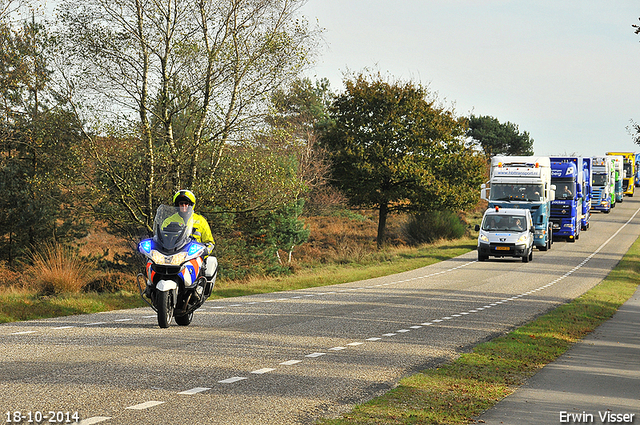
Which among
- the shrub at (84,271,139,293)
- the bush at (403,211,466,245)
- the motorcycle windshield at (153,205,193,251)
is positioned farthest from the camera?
the bush at (403,211,466,245)

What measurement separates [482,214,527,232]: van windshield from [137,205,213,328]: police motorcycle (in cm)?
2279

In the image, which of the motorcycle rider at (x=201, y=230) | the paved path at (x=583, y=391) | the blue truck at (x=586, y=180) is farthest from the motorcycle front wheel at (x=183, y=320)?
the blue truck at (x=586, y=180)

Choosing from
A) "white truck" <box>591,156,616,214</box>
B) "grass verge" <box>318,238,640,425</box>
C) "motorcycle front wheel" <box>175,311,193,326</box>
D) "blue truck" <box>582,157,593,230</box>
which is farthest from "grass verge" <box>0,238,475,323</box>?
"white truck" <box>591,156,616,214</box>

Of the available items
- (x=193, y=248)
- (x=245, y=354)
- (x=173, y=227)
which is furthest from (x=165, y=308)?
(x=245, y=354)

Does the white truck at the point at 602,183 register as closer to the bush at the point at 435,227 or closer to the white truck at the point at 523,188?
the bush at the point at 435,227

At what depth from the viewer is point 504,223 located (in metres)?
32.2

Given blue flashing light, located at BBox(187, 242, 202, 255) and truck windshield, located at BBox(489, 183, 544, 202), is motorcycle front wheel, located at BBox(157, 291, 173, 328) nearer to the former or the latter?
blue flashing light, located at BBox(187, 242, 202, 255)

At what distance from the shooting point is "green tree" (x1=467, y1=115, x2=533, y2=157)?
87150 mm

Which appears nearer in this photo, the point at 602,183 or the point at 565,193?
the point at 565,193

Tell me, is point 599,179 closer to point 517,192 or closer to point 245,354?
point 517,192

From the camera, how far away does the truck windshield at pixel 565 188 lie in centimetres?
3991

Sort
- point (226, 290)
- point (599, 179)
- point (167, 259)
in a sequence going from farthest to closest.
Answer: point (599, 179)
point (226, 290)
point (167, 259)

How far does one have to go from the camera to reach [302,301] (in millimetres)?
17000

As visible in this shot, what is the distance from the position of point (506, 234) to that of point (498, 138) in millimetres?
57757
